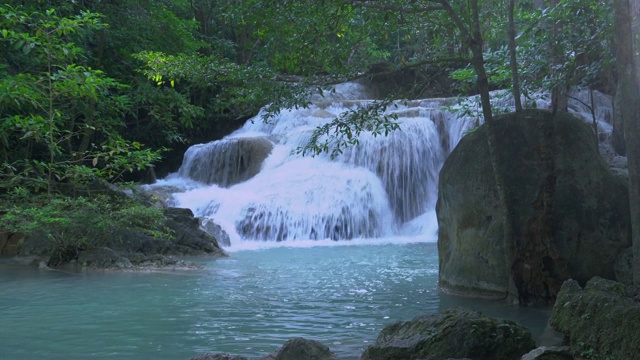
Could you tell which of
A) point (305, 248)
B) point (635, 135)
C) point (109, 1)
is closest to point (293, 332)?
point (635, 135)

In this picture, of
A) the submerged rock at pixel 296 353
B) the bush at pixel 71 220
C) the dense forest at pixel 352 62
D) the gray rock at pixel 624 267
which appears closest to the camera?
the submerged rock at pixel 296 353

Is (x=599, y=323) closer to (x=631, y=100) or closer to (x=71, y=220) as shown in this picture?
(x=631, y=100)

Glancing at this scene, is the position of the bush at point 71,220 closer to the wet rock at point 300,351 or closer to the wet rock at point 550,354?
the wet rock at point 300,351

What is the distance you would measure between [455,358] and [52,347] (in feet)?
11.0

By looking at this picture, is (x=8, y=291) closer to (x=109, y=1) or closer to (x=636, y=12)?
(x=636, y=12)

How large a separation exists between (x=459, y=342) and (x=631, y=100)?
7.79ft

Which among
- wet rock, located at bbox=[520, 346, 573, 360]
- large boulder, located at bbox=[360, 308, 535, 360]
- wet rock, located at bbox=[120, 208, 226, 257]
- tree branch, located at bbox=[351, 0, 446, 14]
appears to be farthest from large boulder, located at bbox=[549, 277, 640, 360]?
wet rock, located at bbox=[120, 208, 226, 257]

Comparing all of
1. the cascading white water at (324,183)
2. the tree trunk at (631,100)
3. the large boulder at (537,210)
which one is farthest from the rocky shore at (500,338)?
the cascading white water at (324,183)

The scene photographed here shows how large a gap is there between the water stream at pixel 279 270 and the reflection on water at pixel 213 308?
0.08 feet

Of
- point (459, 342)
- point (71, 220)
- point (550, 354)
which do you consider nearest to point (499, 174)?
point (459, 342)

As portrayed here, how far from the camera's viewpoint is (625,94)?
18.2 ft

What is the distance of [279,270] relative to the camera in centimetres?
1159

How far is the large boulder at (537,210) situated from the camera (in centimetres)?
767

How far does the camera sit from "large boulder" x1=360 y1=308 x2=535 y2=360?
16.2 ft
